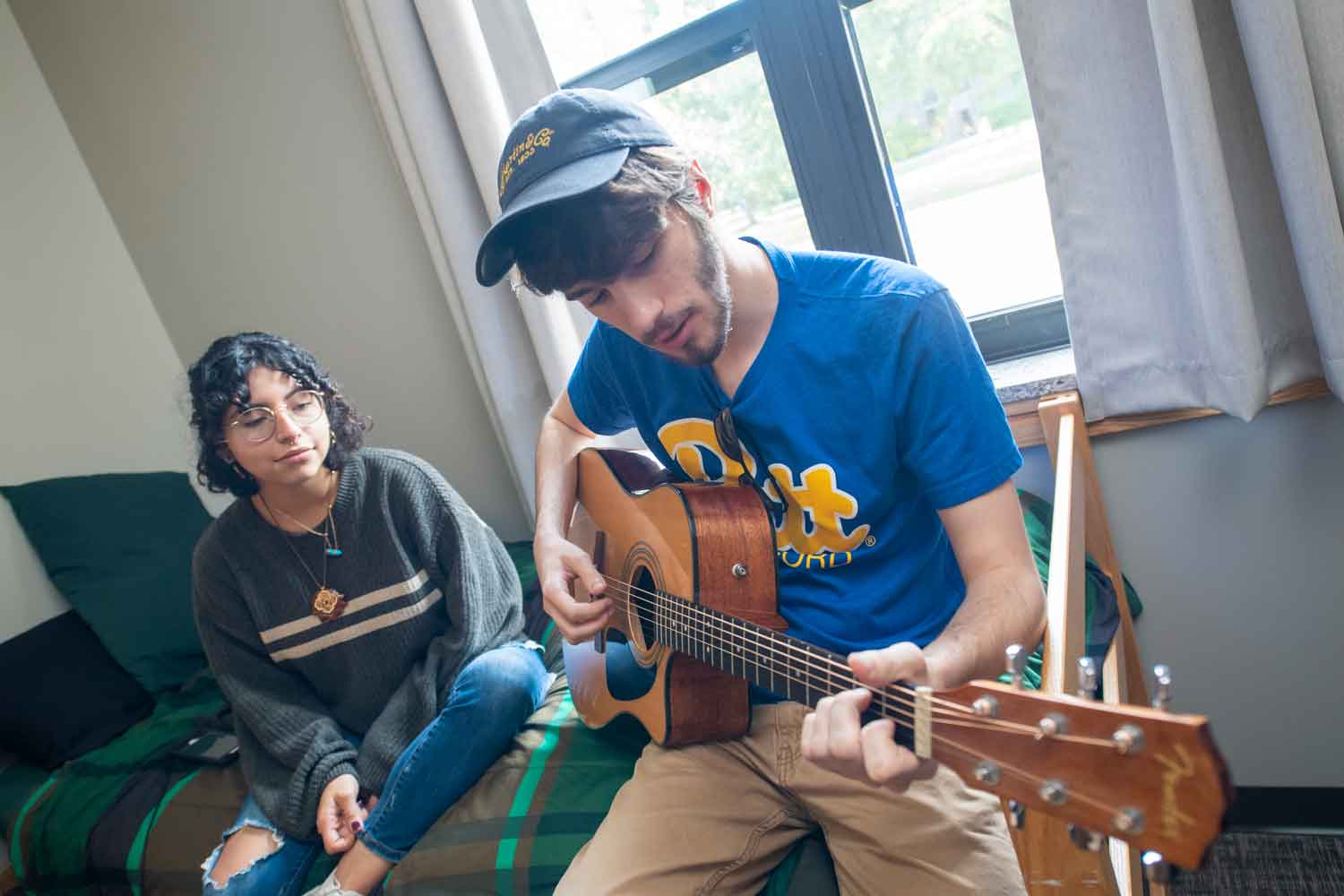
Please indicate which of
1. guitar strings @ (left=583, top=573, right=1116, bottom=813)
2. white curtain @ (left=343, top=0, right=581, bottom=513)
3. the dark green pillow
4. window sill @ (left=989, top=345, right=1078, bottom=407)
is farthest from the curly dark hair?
guitar strings @ (left=583, top=573, right=1116, bottom=813)

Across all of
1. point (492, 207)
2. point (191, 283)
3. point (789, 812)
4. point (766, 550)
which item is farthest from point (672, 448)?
point (191, 283)

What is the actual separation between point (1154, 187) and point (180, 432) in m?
2.42

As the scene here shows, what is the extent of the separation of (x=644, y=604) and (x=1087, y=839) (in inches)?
26.6

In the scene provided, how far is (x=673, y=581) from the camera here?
109cm

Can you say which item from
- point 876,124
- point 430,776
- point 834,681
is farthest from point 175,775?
point 876,124

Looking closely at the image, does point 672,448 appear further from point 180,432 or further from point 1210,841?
point 180,432

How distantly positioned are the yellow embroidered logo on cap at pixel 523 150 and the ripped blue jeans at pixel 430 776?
783 millimetres

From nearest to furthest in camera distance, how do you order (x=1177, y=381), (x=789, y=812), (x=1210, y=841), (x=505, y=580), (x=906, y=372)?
(x=1210, y=841) → (x=906, y=372) → (x=789, y=812) → (x=1177, y=381) → (x=505, y=580)

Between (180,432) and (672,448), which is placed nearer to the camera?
(672,448)

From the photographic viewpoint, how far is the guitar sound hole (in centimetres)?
116

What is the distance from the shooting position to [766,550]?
3.44ft

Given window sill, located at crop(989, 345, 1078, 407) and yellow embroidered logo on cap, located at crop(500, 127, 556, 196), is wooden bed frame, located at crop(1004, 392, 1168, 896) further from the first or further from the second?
yellow embroidered logo on cap, located at crop(500, 127, 556, 196)

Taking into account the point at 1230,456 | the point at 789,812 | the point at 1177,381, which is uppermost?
the point at 1177,381

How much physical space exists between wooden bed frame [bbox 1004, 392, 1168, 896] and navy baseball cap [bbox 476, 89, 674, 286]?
2.18 ft
